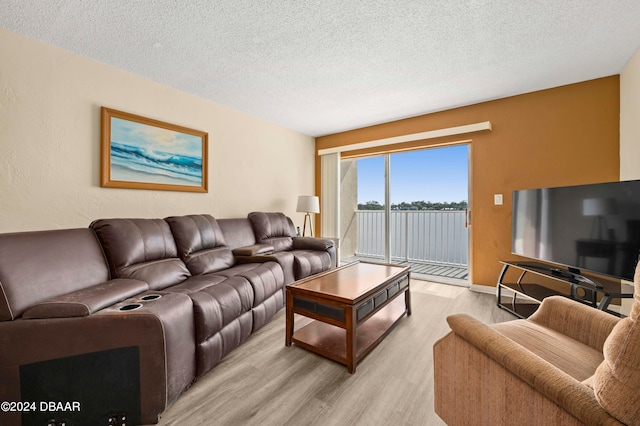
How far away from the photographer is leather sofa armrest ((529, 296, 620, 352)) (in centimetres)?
119

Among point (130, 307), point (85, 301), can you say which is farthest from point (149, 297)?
point (85, 301)

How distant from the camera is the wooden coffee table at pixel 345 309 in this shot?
1.77 metres

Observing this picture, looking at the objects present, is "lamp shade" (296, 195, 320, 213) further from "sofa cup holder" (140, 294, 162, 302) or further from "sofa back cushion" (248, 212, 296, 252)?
"sofa cup holder" (140, 294, 162, 302)

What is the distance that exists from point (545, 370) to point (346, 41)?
237 centimetres

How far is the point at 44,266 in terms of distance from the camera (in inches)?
58.4

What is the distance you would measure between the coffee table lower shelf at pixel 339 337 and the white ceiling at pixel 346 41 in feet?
7.54

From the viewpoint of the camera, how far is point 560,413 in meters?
0.75

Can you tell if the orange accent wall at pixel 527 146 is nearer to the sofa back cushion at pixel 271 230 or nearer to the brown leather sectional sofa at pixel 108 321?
the sofa back cushion at pixel 271 230

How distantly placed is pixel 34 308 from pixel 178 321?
2.09ft

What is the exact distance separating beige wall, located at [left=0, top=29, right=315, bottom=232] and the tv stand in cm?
367

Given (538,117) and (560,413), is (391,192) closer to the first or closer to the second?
(538,117)

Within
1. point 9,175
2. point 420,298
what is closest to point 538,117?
point 420,298

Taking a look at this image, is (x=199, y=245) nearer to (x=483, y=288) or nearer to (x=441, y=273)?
(x=483, y=288)

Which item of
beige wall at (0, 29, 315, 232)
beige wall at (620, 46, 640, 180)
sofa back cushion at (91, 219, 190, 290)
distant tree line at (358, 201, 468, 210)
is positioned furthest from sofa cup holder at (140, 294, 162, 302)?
beige wall at (620, 46, 640, 180)
